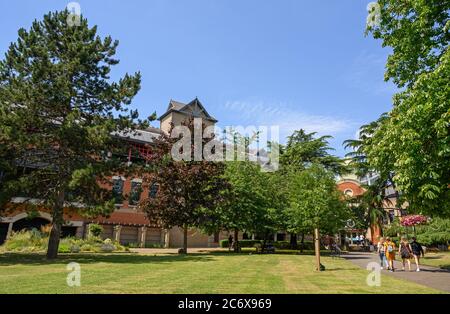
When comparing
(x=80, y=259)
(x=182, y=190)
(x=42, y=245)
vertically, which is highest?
(x=182, y=190)

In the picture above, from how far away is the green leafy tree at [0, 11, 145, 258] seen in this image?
62.3ft

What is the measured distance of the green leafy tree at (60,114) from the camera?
747 inches

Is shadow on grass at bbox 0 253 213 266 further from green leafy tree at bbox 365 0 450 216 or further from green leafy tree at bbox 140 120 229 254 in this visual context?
green leafy tree at bbox 365 0 450 216

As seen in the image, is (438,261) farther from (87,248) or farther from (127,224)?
(127,224)

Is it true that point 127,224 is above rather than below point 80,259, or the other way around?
above

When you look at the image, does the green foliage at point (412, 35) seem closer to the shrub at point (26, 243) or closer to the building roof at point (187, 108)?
the shrub at point (26, 243)

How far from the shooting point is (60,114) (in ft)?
67.6

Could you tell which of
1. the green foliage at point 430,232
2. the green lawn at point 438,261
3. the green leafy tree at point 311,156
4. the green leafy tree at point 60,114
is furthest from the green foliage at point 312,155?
the green leafy tree at point 60,114

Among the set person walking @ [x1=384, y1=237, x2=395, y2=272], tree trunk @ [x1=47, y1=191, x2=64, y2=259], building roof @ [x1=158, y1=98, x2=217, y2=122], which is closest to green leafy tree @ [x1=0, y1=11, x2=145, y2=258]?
tree trunk @ [x1=47, y1=191, x2=64, y2=259]

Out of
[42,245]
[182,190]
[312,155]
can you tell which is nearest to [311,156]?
[312,155]
